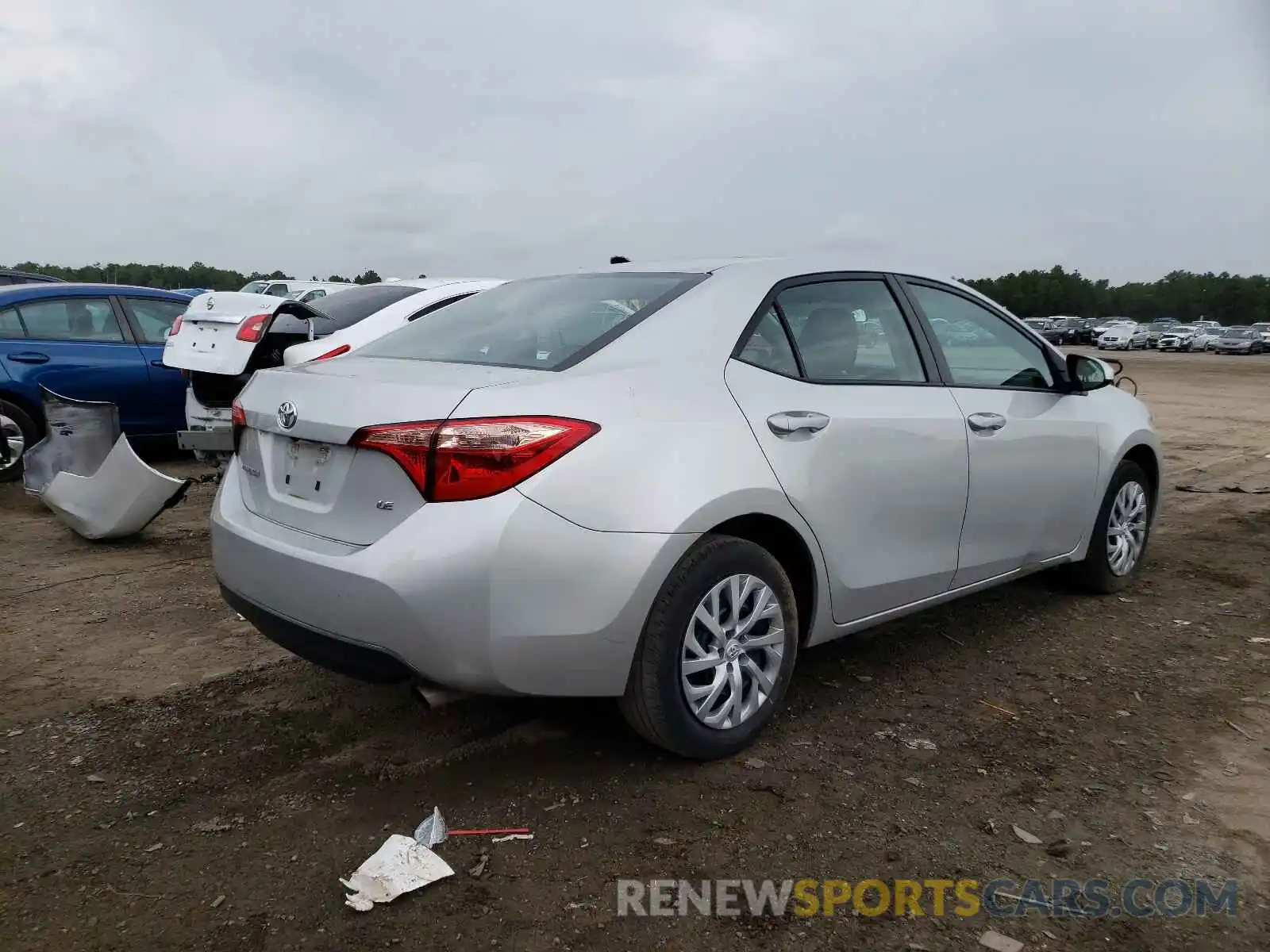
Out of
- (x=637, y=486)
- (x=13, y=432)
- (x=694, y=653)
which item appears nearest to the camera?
(x=637, y=486)

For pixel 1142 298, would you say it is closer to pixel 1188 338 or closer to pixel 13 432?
pixel 1188 338

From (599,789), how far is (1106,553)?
306 cm

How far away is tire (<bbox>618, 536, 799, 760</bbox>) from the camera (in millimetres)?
2910

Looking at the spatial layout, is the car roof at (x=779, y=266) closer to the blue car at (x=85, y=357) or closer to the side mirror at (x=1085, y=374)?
the side mirror at (x=1085, y=374)

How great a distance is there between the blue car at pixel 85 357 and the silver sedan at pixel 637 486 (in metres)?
5.42

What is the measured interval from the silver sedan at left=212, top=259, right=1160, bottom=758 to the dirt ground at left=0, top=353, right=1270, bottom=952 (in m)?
0.34

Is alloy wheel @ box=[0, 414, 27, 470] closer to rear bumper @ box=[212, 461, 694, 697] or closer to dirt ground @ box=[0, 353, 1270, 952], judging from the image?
dirt ground @ box=[0, 353, 1270, 952]

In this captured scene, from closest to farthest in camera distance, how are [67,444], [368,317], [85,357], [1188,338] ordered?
[67,444], [368,317], [85,357], [1188,338]

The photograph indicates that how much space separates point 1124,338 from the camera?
54438mm

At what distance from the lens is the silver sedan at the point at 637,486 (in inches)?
106

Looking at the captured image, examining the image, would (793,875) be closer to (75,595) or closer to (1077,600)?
(1077,600)

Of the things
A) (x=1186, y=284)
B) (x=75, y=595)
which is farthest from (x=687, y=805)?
(x=1186, y=284)

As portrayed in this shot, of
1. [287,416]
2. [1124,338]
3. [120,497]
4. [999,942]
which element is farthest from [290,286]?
[1124,338]

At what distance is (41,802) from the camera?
2.97 m
